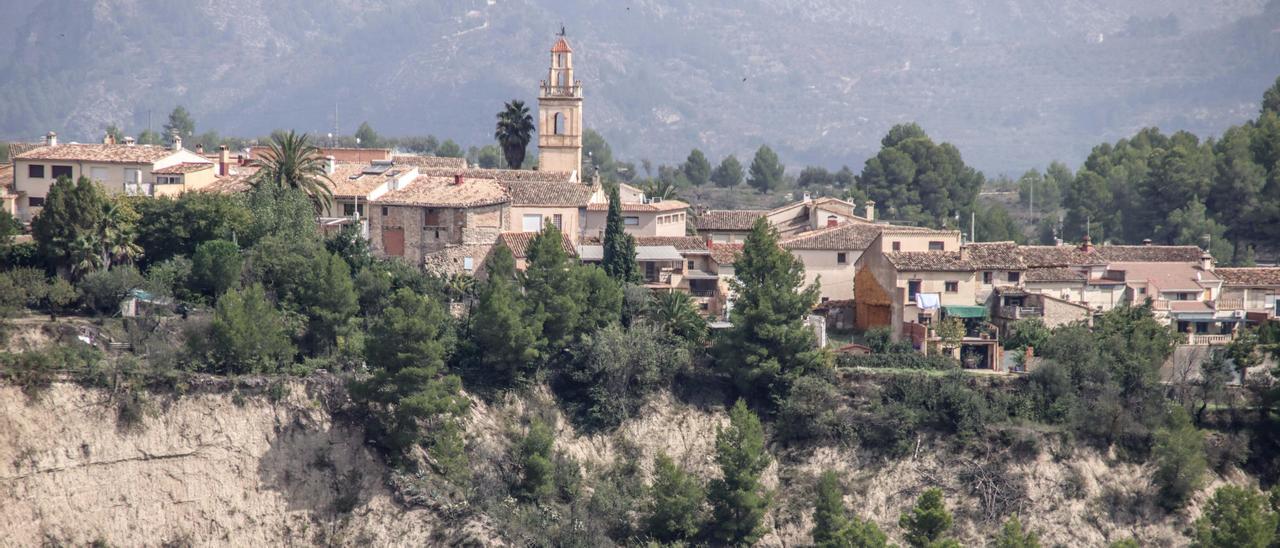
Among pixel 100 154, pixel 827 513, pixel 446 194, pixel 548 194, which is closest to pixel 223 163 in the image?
pixel 100 154

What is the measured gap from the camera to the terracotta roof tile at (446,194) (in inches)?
2539

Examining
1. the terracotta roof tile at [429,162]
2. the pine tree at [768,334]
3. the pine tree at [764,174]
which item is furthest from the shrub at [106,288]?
the pine tree at [764,174]

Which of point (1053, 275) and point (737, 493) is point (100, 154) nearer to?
point (737, 493)

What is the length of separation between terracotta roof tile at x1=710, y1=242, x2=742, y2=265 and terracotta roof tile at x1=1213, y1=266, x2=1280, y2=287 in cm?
1604

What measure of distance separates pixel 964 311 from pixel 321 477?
69.0 feet

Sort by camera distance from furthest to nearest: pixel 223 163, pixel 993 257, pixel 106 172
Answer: pixel 223 163 → pixel 106 172 → pixel 993 257

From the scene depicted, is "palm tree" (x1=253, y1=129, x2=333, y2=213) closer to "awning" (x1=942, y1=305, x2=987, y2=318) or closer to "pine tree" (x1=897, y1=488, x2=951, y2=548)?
"awning" (x1=942, y1=305, x2=987, y2=318)

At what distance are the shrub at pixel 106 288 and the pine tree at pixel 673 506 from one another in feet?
54.1

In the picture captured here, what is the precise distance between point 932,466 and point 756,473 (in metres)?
6.26

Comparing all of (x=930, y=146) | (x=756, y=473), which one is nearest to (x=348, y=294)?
(x=756, y=473)

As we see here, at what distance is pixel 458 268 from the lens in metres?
64.0

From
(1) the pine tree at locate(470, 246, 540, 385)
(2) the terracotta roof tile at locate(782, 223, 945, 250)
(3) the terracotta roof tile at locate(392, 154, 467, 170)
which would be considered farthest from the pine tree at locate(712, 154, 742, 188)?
(1) the pine tree at locate(470, 246, 540, 385)

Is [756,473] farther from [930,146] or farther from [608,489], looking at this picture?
[930,146]

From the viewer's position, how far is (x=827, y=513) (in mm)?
53531
